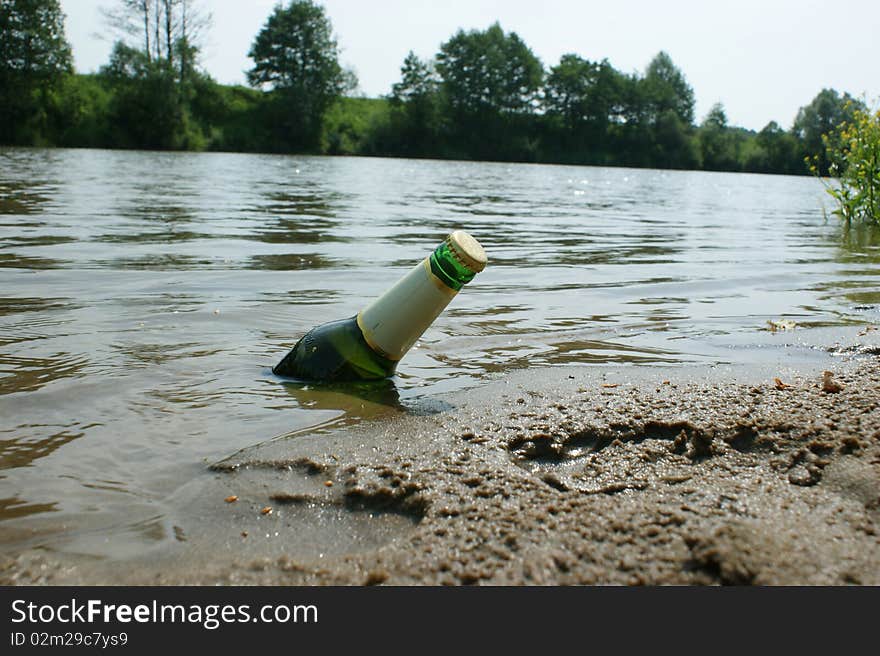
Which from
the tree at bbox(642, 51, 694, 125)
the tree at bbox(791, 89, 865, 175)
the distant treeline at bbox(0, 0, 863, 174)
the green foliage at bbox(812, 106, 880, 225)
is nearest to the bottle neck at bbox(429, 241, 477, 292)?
the green foliage at bbox(812, 106, 880, 225)

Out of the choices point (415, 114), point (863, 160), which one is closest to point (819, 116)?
point (415, 114)

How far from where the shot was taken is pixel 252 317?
4.26 m

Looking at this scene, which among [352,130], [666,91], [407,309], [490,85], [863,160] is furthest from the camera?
[666,91]

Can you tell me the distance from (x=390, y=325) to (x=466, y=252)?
0.41m

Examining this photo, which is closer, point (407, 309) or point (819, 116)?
point (407, 309)

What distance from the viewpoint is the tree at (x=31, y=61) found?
46812 millimetres

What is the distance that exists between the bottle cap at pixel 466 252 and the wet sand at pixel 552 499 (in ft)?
1.59

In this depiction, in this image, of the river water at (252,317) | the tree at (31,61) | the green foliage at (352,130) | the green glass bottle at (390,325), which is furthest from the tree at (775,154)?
the green glass bottle at (390,325)

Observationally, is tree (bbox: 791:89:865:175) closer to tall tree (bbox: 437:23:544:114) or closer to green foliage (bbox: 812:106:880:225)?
tall tree (bbox: 437:23:544:114)

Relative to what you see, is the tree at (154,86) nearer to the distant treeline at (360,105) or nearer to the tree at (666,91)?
the distant treeline at (360,105)

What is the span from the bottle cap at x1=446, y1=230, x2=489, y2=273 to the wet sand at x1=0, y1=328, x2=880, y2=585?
0.48m

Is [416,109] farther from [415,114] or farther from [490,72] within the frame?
[490,72]

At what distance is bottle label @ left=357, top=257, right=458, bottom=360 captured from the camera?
2.52 m

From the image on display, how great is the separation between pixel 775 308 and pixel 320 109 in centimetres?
6425
